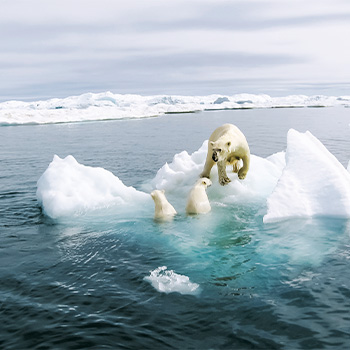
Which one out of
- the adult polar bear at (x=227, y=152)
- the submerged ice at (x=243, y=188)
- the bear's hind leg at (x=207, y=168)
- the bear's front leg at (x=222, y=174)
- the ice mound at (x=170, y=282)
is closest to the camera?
the ice mound at (x=170, y=282)

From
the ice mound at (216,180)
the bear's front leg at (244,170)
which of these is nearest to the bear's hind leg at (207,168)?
the ice mound at (216,180)

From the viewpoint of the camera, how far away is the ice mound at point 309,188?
978 centimetres

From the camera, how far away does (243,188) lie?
480 inches

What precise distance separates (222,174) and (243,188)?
3.44ft

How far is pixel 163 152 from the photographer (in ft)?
87.9

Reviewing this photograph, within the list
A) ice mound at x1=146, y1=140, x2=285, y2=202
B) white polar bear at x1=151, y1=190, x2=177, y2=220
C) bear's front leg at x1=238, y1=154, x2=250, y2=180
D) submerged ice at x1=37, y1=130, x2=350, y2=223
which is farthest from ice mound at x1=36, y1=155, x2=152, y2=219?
bear's front leg at x1=238, y1=154, x2=250, y2=180

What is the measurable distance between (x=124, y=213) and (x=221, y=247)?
11.8 ft

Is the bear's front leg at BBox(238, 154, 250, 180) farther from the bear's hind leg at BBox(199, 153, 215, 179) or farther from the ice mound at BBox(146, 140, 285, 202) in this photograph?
the bear's hind leg at BBox(199, 153, 215, 179)

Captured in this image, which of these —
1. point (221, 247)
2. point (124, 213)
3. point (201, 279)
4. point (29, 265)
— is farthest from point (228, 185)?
point (29, 265)

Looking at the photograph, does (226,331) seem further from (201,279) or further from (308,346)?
(201,279)

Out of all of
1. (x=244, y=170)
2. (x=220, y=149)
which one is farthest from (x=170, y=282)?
(x=244, y=170)

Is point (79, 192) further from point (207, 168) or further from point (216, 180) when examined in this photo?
point (216, 180)

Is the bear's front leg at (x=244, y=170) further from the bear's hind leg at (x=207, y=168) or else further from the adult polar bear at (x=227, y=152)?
the bear's hind leg at (x=207, y=168)

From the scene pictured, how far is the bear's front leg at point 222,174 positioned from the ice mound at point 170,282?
5.16m
